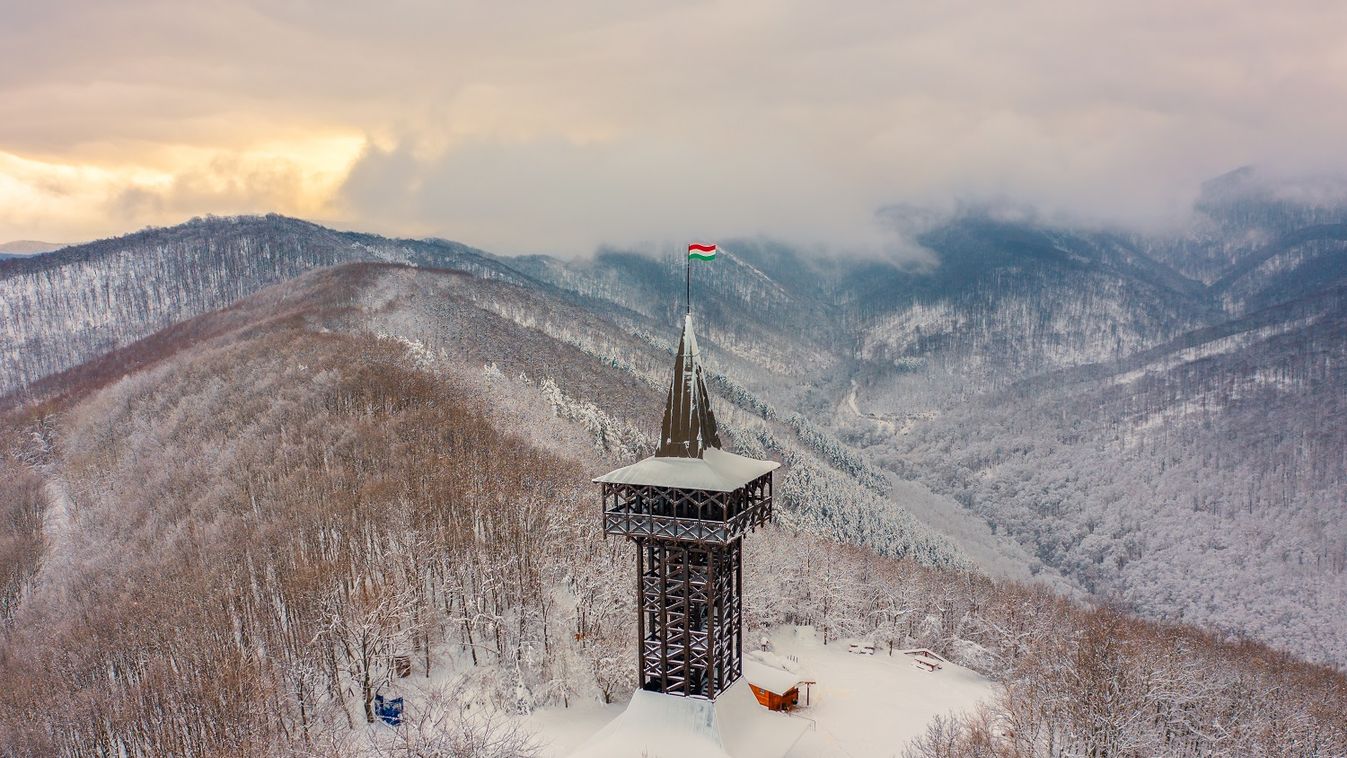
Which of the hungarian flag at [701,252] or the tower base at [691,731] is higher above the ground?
the hungarian flag at [701,252]

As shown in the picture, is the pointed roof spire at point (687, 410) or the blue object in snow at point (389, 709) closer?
the pointed roof spire at point (687, 410)

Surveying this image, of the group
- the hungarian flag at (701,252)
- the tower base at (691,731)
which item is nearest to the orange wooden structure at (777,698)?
the tower base at (691,731)

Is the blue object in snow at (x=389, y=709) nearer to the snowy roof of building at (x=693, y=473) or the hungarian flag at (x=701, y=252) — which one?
the snowy roof of building at (x=693, y=473)

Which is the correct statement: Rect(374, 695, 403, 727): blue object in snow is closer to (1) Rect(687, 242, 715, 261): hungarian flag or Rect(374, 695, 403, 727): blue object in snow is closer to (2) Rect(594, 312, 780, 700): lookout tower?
(2) Rect(594, 312, 780, 700): lookout tower

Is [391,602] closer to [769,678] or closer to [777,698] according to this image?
[769,678]

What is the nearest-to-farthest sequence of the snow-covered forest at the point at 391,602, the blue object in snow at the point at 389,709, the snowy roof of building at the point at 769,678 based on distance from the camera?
the snow-covered forest at the point at 391,602 → the blue object in snow at the point at 389,709 → the snowy roof of building at the point at 769,678

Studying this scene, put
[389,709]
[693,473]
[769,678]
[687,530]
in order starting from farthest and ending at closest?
[769,678] < [389,709] < [687,530] < [693,473]

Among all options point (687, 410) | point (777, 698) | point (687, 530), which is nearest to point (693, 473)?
point (687, 530)
